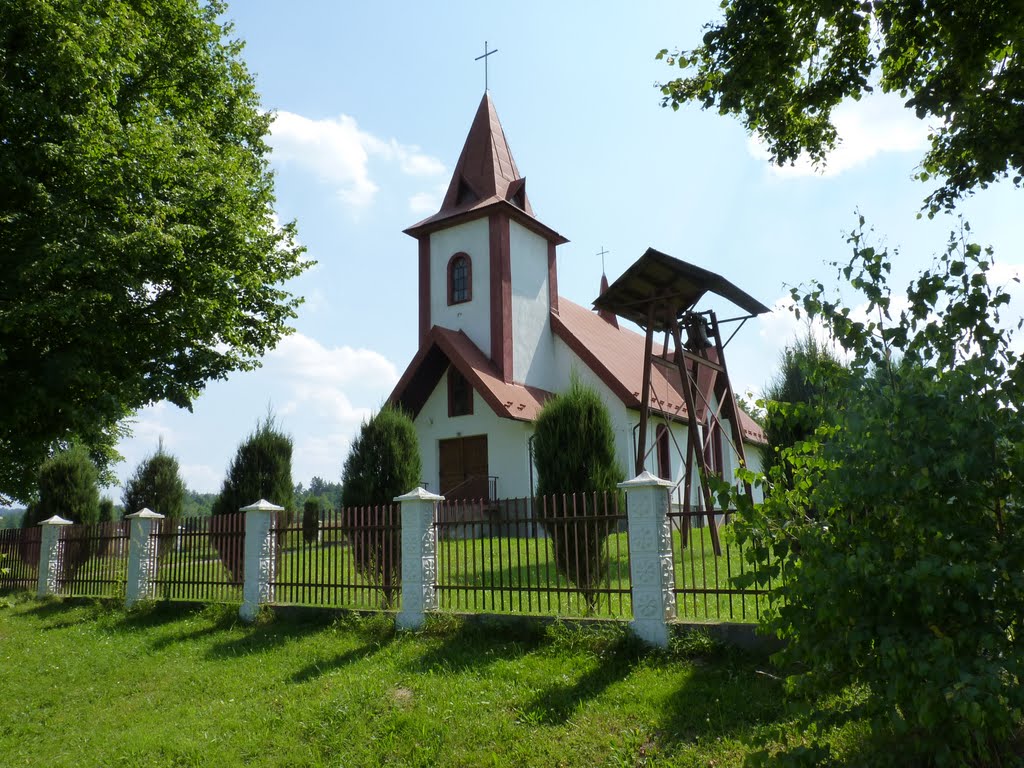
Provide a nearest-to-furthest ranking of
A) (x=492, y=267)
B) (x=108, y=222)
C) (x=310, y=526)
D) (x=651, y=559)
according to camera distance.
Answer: (x=651, y=559)
(x=310, y=526)
(x=108, y=222)
(x=492, y=267)

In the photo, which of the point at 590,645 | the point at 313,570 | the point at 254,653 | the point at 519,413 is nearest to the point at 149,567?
the point at 313,570

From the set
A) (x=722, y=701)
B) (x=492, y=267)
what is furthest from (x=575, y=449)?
(x=492, y=267)

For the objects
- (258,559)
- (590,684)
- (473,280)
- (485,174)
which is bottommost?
(590,684)

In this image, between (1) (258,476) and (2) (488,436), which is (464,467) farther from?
(1) (258,476)

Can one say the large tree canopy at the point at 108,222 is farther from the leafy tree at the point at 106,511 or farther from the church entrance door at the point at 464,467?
the leafy tree at the point at 106,511

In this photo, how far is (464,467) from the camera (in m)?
21.2

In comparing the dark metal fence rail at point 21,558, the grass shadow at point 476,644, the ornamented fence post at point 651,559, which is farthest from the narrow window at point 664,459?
the ornamented fence post at point 651,559

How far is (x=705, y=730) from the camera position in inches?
216

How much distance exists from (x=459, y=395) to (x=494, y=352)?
4.92 feet

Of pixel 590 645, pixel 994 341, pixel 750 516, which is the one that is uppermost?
pixel 994 341

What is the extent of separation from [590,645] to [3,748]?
5.14m

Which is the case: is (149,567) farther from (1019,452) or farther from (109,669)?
(1019,452)

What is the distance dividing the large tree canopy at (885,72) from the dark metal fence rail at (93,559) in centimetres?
1098

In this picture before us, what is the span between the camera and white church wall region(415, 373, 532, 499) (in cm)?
2023
